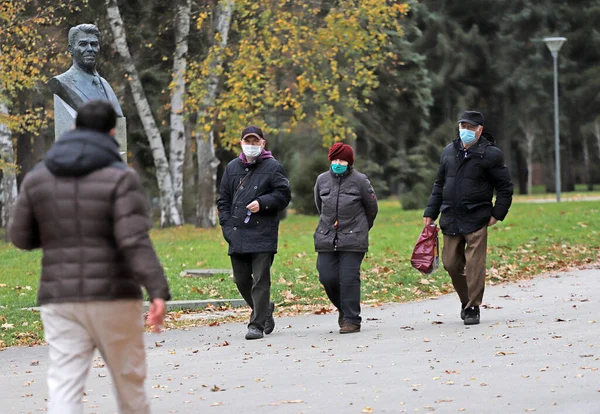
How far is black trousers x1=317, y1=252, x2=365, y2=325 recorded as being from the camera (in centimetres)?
1211

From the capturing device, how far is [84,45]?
1239 centimetres

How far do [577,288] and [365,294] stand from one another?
2.69 metres

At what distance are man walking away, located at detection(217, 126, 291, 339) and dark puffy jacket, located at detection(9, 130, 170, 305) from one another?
19.0 ft

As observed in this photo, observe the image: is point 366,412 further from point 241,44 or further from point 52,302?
point 241,44

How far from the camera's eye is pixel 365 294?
1619cm

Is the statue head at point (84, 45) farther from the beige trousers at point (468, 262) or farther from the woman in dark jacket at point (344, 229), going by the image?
the beige trousers at point (468, 262)

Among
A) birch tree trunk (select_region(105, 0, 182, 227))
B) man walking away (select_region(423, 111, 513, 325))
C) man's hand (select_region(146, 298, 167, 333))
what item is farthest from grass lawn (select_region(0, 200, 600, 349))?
man's hand (select_region(146, 298, 167, 333))

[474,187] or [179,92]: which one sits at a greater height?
[179,92]

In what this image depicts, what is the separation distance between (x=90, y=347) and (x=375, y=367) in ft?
13.2

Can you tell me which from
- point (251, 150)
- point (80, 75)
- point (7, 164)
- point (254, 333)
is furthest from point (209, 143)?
point (254, 333)

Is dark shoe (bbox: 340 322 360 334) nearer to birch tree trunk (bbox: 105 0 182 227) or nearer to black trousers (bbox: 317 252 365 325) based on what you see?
black trousers (bbox: 317 252 365 325)

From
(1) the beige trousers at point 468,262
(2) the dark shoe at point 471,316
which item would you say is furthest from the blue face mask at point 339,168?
(2) the dark shoe at point 471,316

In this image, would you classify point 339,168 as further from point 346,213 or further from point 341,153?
point 346,213

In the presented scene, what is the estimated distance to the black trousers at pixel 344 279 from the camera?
39.7ft
